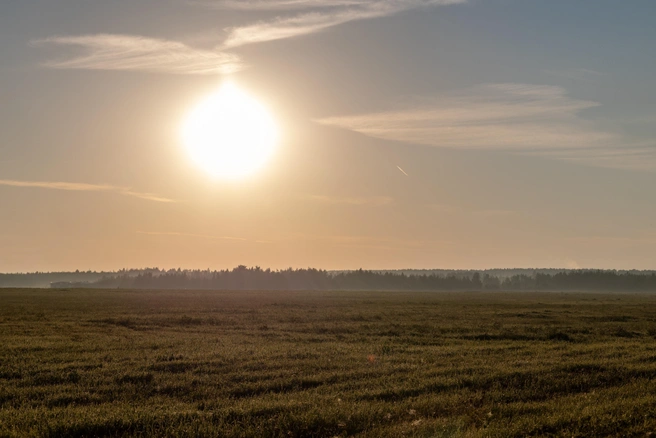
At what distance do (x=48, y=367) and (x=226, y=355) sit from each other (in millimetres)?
6793

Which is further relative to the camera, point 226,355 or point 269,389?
point 226,355

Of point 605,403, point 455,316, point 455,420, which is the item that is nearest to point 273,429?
point 455,420

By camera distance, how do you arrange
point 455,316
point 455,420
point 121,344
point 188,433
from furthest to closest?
1. point 455,316
2. point 121,344
3. point 455,420
4. point 188,433

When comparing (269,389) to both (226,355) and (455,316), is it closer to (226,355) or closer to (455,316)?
(226,355)

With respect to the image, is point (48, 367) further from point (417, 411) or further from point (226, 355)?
point (417, 411)

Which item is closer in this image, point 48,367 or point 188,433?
point 188,433

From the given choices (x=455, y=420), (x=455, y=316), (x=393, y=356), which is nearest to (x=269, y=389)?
(x=455, y=420)

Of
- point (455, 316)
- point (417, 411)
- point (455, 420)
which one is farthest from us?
point (455, 316)

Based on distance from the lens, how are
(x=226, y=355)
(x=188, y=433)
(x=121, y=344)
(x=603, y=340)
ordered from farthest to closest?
(x=603, y=340), (x=121, y=344), (x=226, y=355), (x=188, y=433)

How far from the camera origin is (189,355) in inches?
964

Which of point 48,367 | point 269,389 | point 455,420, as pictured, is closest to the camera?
point 455,420

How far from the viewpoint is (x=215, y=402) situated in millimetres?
16000

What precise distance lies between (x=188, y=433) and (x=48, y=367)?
1122 cm

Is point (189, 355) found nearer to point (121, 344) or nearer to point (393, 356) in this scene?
point (121, 344)
